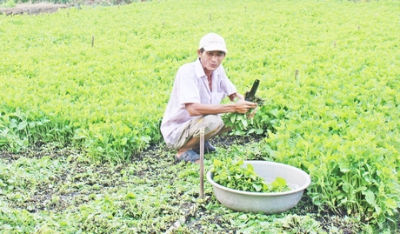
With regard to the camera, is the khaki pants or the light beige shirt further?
the khaki pants

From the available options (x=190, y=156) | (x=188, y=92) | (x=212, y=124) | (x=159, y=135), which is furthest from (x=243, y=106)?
(x=159, y=135)

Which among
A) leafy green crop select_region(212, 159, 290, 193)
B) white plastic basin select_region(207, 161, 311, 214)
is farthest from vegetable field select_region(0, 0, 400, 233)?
leafy green crop select_region(212, 159, 290, 193)

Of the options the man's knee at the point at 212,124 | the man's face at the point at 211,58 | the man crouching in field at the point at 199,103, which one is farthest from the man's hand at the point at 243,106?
the man's face at the point at 211,58

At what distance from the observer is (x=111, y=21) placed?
16047mm

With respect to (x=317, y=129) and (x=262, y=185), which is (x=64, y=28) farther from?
(x=262, y=185)

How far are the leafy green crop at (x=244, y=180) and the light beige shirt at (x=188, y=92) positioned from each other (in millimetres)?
1028

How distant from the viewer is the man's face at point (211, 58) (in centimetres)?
525

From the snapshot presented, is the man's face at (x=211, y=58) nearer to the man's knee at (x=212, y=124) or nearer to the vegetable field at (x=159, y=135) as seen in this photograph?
the man's knee at (x=212, y=124)

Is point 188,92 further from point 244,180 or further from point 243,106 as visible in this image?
point 244,180

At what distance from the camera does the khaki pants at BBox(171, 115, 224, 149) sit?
543 cm

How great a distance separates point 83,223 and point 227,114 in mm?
1910

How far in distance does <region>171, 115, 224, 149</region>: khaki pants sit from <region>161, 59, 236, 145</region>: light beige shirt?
3.2 inches

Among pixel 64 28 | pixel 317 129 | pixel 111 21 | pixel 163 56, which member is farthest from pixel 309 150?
pixel 111 21

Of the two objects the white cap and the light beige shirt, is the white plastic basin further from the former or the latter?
the white cap
